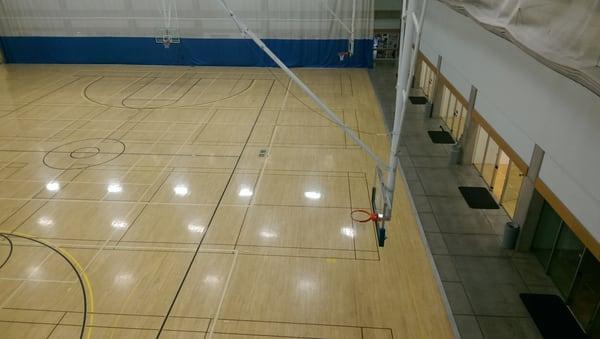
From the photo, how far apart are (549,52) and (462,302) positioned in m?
4.59

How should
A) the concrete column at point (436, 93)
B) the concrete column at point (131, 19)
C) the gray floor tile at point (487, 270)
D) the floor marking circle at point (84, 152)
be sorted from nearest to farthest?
the gray floor tile at point (487, 270)
the floor marking circle at point (84, 152)
the concrete column at point (436, 93)
the concrete column at point (131, 19)

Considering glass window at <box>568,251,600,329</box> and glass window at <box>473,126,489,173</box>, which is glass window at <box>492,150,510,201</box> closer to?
glass window at <box>473,126,489,173</box>

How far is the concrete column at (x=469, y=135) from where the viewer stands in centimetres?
1177

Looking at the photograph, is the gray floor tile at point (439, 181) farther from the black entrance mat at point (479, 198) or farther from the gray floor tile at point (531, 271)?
the gray floor tile at point (531, 271)

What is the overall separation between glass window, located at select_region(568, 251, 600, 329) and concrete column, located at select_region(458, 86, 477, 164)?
18.5 feet

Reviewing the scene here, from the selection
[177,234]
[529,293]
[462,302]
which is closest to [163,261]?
[177,234]

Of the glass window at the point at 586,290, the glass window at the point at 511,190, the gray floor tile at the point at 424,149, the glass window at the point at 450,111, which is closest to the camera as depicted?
the glass window at the point at 586,290

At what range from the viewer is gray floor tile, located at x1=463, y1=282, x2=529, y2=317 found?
764 centimetres

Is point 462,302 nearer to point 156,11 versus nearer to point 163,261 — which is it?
point 163,261

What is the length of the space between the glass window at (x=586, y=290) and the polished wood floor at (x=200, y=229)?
2.35 metres

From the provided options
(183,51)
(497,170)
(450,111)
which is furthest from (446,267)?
(183,51)

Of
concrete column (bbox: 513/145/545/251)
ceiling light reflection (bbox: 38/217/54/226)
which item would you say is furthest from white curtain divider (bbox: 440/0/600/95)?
ceiling light reflection (bbox: 38/217/54/226)

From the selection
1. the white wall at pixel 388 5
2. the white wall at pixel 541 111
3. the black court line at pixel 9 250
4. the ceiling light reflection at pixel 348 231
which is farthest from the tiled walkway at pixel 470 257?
the white wall at pixel 388 5

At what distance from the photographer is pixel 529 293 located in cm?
803
